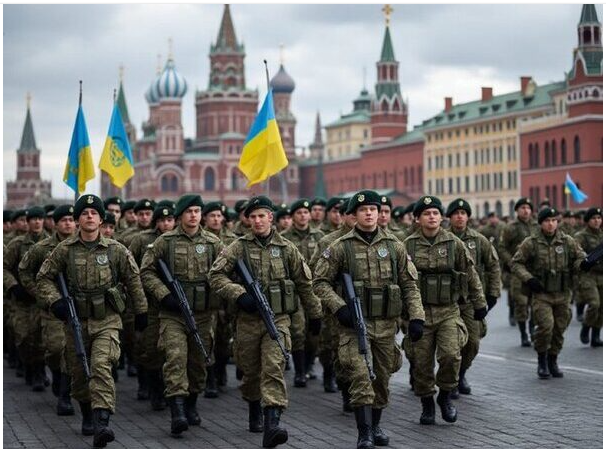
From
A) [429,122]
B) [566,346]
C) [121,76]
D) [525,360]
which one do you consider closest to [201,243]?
[525,360]

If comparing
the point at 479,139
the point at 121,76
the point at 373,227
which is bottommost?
the point at 373,227

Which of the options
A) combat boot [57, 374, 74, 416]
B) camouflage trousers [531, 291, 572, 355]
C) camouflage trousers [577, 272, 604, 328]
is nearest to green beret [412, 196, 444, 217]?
camouflage trousers [531, 291, 572, 355]

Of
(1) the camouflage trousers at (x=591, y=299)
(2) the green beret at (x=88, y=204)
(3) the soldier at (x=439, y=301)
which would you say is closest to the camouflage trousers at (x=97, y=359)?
(2) the green beret at (x=88, y=204)

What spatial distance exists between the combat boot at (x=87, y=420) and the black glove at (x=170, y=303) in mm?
980

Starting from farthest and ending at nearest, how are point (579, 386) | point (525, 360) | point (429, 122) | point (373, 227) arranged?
point (429, 122)
point (525, 360)
point (579, 386)
point (373, 227)

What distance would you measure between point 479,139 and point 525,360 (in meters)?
83.0

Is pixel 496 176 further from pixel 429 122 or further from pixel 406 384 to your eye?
pixel 406 384

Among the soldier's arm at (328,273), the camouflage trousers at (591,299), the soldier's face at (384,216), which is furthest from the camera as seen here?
the camouflage trousers at (591,299)

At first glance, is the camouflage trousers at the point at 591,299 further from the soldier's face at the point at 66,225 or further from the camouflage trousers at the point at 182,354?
the soldier's face at the point at 66,225

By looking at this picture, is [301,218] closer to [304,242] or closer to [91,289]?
[304,242]

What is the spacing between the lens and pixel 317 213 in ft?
55.6

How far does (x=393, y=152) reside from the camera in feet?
373

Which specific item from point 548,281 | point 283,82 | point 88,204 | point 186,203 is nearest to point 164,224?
point 186,203

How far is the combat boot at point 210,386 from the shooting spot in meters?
12.5
